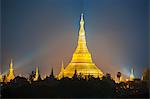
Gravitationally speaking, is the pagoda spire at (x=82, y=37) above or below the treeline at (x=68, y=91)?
above

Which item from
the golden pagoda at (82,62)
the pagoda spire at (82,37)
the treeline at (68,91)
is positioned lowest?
the treeline at (68,91)

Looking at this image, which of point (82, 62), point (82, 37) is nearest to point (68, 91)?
point (82, 62)

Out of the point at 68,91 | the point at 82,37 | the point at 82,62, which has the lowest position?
the point at 68,91

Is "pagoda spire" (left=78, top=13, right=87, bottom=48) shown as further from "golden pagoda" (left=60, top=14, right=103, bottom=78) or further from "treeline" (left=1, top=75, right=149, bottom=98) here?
"treeline" (left=1, top=75, right=149, bottom=98)

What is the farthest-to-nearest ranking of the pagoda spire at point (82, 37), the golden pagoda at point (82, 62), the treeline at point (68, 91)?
1. the pagoda spire at point (82, 37)
2. the golden pagoda at point (82, 62)
3. the treeline at point (68, 91)

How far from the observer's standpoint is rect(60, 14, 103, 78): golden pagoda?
25.2 meters

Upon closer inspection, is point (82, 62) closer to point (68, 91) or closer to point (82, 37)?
point (82, 37)

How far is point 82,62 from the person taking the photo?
1037 inches

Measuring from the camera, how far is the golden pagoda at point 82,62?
25156 millimetres

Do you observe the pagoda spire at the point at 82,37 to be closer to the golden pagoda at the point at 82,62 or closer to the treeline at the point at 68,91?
the golden pagoda at the point at 82,62

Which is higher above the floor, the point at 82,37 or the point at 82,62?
the point at 82,37

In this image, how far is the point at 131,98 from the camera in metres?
12.1

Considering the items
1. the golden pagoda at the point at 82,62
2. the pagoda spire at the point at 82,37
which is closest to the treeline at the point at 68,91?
the golden pagoda at the point at 82,62

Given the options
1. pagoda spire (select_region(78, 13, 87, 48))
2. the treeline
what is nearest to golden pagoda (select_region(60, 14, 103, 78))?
pagoda spire (select_region(78, 13, 87, 48))
